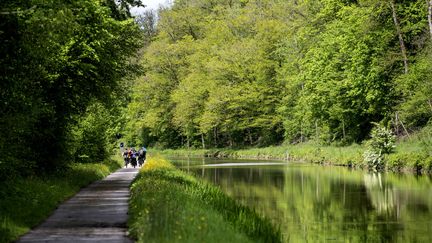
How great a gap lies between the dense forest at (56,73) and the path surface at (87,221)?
2016 millimetres

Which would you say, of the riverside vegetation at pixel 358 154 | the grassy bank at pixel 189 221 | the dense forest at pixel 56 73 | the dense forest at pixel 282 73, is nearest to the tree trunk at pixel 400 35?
the dense forest at pixel 282 73

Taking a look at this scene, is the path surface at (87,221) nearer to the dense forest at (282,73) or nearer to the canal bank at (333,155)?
the dense forest at (282,73)

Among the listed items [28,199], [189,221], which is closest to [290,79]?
[28,199]

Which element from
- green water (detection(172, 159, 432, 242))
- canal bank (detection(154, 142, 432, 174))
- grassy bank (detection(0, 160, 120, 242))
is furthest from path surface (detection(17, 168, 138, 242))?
canal bank (detection(154, 142, 432, 174))

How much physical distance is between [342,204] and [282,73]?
44.1 meters

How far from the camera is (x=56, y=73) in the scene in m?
22.4

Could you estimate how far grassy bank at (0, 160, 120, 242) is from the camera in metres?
13.7

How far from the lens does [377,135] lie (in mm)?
39969

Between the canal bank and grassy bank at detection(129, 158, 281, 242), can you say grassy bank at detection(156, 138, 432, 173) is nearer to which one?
the canal bank

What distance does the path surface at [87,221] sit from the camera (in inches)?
498

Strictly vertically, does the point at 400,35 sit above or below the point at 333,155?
above

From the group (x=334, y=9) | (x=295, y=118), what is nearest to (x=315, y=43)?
(x=334, y=9)

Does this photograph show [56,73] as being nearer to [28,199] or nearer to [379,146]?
[28,199]

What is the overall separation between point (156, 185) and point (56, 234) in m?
5.94
